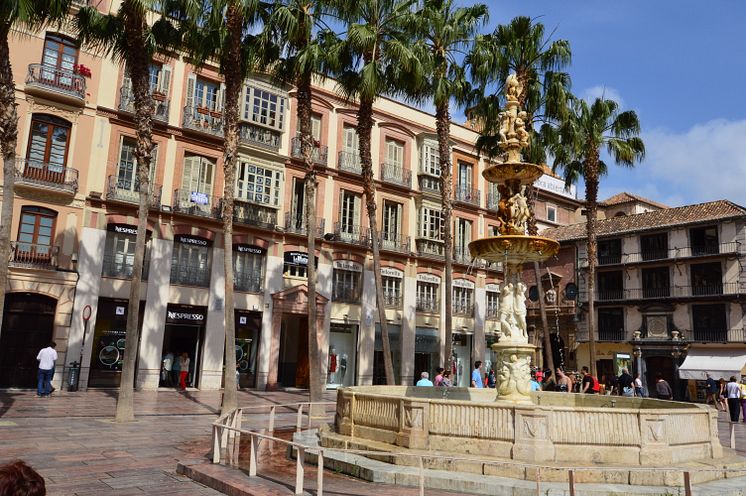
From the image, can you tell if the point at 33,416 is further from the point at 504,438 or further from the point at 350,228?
the point at 350,228

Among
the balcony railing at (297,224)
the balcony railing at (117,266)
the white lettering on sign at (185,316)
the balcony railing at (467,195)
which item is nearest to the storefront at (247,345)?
the white lettering on sign at (185,316)

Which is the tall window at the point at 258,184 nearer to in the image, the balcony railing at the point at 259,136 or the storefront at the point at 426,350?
the balcony railing at the point at 259,136

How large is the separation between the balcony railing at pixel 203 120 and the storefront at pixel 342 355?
11.3 metres

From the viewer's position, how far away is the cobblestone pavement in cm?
889

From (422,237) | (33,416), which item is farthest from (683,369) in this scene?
(33,416)

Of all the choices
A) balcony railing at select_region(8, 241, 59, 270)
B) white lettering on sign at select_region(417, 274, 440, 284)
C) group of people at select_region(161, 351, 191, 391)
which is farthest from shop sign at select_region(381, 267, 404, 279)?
balcony railing at select_region(8, 241, 59, 270)

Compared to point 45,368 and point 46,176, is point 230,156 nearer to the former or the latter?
point 45,368

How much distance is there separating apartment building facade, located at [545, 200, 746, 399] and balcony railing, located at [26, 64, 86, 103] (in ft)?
116

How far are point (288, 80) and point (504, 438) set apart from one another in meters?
15.4

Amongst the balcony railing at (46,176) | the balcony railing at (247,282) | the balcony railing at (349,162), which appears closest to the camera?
the balcony railing at (46,176)

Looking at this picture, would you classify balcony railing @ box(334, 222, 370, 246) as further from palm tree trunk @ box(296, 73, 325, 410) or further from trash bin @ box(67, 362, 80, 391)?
trash bin @ box(67, 362, 80, 391)

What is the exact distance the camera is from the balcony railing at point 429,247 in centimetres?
3534

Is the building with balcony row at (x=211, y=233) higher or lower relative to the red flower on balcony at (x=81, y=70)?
lower

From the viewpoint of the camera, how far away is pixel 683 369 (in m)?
38.7
